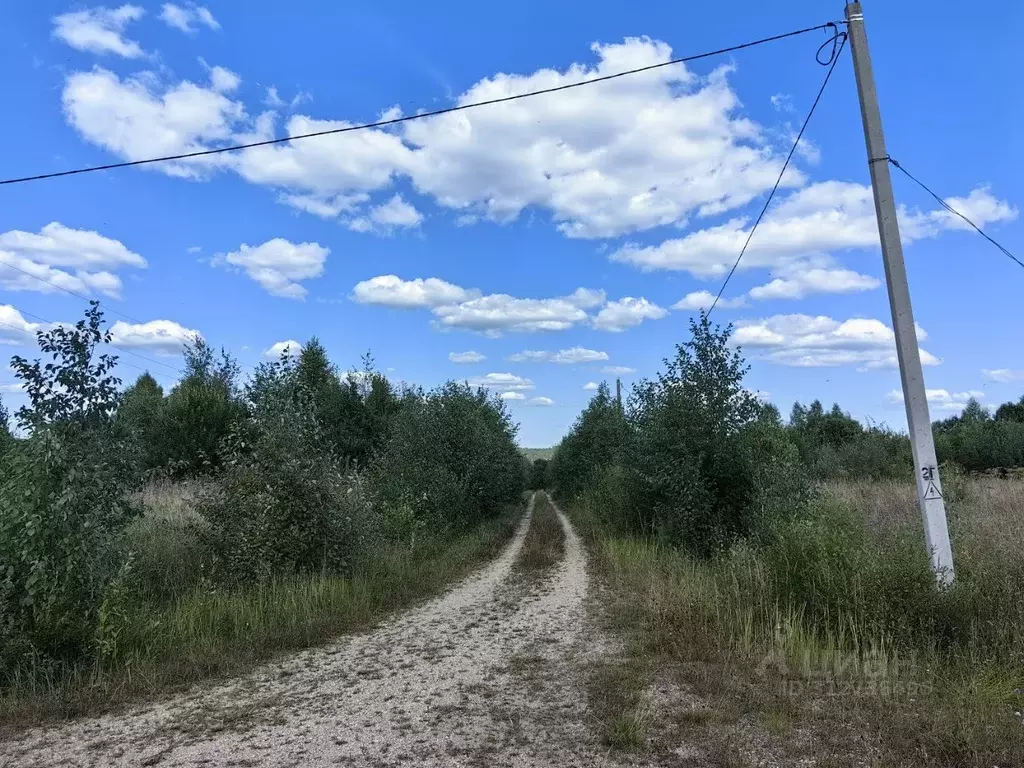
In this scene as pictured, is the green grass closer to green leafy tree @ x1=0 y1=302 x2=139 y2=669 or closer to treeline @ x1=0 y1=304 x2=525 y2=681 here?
treeline @ x1=0 y1=304 x2=525 y2=681

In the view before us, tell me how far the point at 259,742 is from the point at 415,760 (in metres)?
1.32

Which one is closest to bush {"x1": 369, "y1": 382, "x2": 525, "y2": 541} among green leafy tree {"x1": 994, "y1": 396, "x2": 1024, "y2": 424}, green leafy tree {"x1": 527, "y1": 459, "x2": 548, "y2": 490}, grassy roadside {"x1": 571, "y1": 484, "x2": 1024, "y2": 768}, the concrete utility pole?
grassy roadside {"x1": 571, "y1": 484, "x2": 1024, "y2": 768}

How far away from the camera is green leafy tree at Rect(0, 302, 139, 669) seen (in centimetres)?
656

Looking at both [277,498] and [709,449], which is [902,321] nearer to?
[709,449]

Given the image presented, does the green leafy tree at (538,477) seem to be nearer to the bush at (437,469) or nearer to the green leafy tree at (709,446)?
the bush at (437,469)

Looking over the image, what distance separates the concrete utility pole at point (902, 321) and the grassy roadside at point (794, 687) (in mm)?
550

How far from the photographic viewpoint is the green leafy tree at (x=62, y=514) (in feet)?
21.5

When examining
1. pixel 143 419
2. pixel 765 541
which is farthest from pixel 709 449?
pixel 143 419

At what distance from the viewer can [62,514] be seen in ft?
21.9

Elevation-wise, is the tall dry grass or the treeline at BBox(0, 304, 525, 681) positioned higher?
the treeline at BBox(0, 304, 525, 681)

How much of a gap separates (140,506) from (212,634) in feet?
6.12

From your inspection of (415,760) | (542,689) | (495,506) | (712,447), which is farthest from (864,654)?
(495,506)

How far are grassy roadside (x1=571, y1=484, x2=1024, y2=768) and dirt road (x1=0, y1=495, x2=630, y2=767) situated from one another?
501 mm

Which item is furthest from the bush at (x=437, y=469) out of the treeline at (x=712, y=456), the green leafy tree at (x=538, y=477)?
the green leafy tree at (x=538, y=477)
